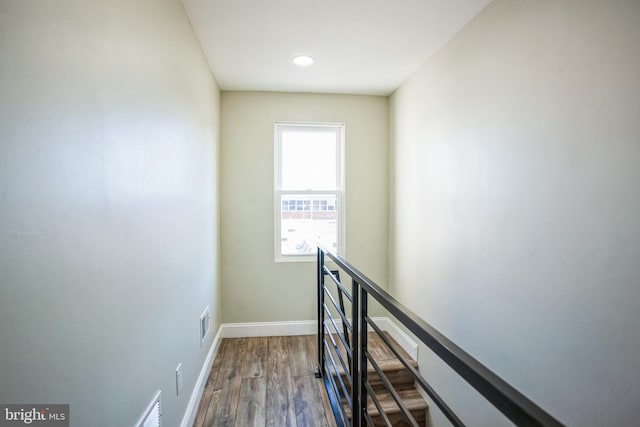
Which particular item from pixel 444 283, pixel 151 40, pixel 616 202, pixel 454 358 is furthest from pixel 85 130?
pixel 444 283

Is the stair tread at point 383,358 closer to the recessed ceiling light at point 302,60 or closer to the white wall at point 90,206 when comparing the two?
the white wall at point 90,206

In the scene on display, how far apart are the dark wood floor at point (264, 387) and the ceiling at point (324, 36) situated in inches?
97.2

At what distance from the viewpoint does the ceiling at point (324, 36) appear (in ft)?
5.92

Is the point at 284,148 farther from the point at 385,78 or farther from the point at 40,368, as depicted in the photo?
the point at 40,368

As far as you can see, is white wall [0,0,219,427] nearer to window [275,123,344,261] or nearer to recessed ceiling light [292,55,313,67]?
recessed ceiling light [292,55,313,67]

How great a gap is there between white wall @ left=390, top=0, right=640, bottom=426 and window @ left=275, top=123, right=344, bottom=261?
123 centimetres

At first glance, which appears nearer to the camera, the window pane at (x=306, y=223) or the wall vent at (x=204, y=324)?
the wall vent at (x=204, y=324)

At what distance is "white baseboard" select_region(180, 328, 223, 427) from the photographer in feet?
6.11

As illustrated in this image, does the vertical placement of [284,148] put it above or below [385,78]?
below

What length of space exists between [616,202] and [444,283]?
1.27 m

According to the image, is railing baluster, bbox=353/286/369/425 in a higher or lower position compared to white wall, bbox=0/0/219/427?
lower

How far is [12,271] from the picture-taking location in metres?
0.62

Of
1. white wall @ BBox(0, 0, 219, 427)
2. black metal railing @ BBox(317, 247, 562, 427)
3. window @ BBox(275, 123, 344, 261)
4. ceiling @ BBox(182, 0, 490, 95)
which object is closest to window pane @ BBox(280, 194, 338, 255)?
window @ BBox(275, 123, 344, 261)

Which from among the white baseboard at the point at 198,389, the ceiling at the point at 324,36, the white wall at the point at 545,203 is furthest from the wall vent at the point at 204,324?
the ceiling at the point at 324,36
